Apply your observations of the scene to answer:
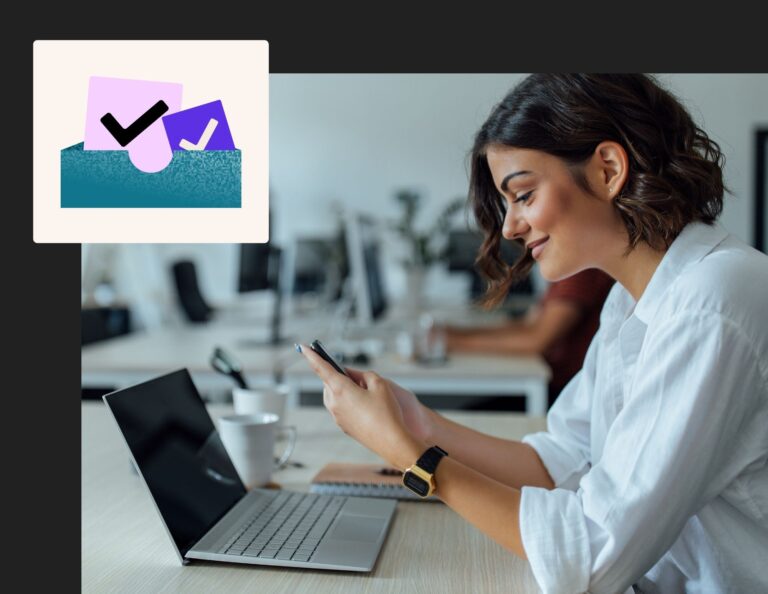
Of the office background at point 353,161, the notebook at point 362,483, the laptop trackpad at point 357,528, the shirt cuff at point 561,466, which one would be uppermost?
the office background at point 353,161

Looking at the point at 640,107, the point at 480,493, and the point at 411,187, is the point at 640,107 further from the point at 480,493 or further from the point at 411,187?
the point at 411,187

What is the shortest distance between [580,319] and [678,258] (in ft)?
5.71

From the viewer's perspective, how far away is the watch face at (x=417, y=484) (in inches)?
35.0

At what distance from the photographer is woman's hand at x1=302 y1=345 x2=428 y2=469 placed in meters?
0.93

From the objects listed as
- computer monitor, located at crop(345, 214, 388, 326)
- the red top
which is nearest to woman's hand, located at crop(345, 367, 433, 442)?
the red top

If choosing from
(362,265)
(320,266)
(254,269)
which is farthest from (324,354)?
(320,266)

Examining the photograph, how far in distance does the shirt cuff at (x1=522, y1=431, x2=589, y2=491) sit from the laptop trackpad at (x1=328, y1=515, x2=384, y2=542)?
1.04 feet

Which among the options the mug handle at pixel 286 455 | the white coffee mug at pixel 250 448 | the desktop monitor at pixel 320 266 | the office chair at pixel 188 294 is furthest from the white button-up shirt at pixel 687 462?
the office chair at pixel 188 294

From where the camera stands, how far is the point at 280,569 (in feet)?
3.09

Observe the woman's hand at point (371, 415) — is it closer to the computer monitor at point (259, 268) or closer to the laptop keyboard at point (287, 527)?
the laptop keyboard at point (287, 527)

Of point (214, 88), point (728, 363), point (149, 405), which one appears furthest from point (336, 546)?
point (214, 88)

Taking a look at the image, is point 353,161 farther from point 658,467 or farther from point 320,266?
point 658,467

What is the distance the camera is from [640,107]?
1003mm

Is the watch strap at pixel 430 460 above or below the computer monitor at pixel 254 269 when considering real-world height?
below
